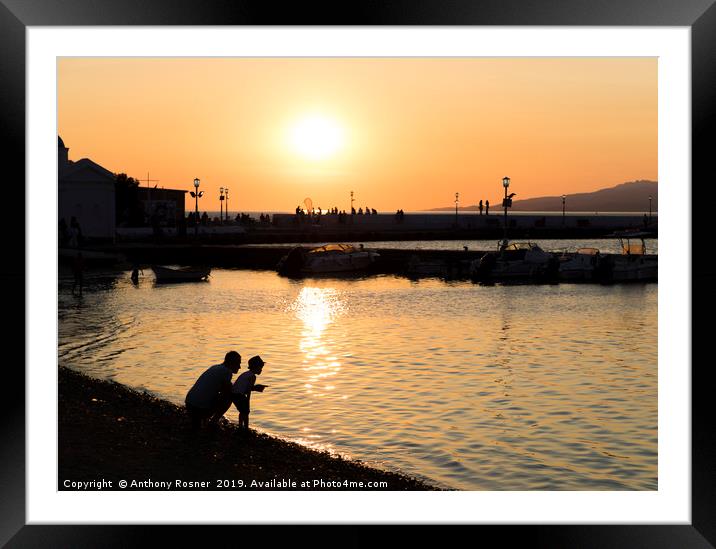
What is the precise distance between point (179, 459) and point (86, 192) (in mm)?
52480

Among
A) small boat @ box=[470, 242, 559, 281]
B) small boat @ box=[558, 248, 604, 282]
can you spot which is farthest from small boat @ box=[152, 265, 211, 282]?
small boat @ box=[558, 248, 604, 282]

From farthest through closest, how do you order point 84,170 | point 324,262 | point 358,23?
point 84,170
point 324,262
point 358,23

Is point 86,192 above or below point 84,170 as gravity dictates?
below

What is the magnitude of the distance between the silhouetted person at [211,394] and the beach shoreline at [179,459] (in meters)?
0.25

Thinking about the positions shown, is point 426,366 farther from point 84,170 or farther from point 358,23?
point 84,170

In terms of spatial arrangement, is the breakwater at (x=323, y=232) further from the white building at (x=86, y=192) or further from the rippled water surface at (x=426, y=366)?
the rippled water surface at (x=426, y=366)

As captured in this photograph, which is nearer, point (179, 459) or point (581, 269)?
point (179, 459)

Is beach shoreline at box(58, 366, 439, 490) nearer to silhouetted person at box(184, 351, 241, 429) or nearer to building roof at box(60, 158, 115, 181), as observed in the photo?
silhouetted person at box(184, 351, 241, 429)

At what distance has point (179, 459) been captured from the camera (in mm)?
8836

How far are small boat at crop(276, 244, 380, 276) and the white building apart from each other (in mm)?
13868

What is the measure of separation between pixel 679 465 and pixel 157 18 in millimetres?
4515

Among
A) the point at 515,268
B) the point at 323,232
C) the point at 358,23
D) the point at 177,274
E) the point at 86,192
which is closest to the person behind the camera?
the point at 358,23

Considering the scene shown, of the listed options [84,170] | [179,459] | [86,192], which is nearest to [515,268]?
[86,192]

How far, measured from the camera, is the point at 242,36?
19.7ft
